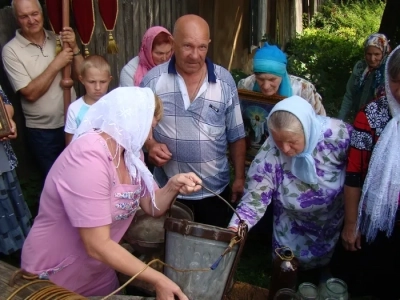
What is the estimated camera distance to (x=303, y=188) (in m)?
2.65

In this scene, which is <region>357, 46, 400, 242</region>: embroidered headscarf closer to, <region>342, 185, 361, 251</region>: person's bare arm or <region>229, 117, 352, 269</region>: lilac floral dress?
<region>342, 185, 361, 251</region>: person's bare arm

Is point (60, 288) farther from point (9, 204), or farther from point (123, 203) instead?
point (9, 204)

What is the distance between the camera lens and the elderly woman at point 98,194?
1.79m

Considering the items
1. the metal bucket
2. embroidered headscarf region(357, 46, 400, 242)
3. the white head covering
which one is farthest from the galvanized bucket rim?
embroidered headscarf region(357, 46, 400, 242)

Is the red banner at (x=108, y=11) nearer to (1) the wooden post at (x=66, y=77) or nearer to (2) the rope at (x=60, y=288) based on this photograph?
(1) the wooden post at (x=66, y=77)

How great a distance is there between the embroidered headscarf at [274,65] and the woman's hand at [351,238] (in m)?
1.07

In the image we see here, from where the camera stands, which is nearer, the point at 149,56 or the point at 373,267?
the point at 373,267

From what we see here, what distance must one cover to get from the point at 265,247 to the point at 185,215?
4.57 feet

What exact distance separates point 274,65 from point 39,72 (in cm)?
173

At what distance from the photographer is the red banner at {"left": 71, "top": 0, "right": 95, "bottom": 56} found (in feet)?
12.2

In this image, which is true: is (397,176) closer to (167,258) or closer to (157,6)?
(167,258)

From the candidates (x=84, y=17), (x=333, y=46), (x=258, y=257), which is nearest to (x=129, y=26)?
(x=84, y=17)

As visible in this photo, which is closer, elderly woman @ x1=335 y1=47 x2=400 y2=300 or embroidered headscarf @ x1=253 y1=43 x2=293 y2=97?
elderly woman @ x1=335 y1=47 x2=400 y2=300

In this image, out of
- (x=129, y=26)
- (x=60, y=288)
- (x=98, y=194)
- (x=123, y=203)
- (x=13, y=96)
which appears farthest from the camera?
(x=129, y=26)
